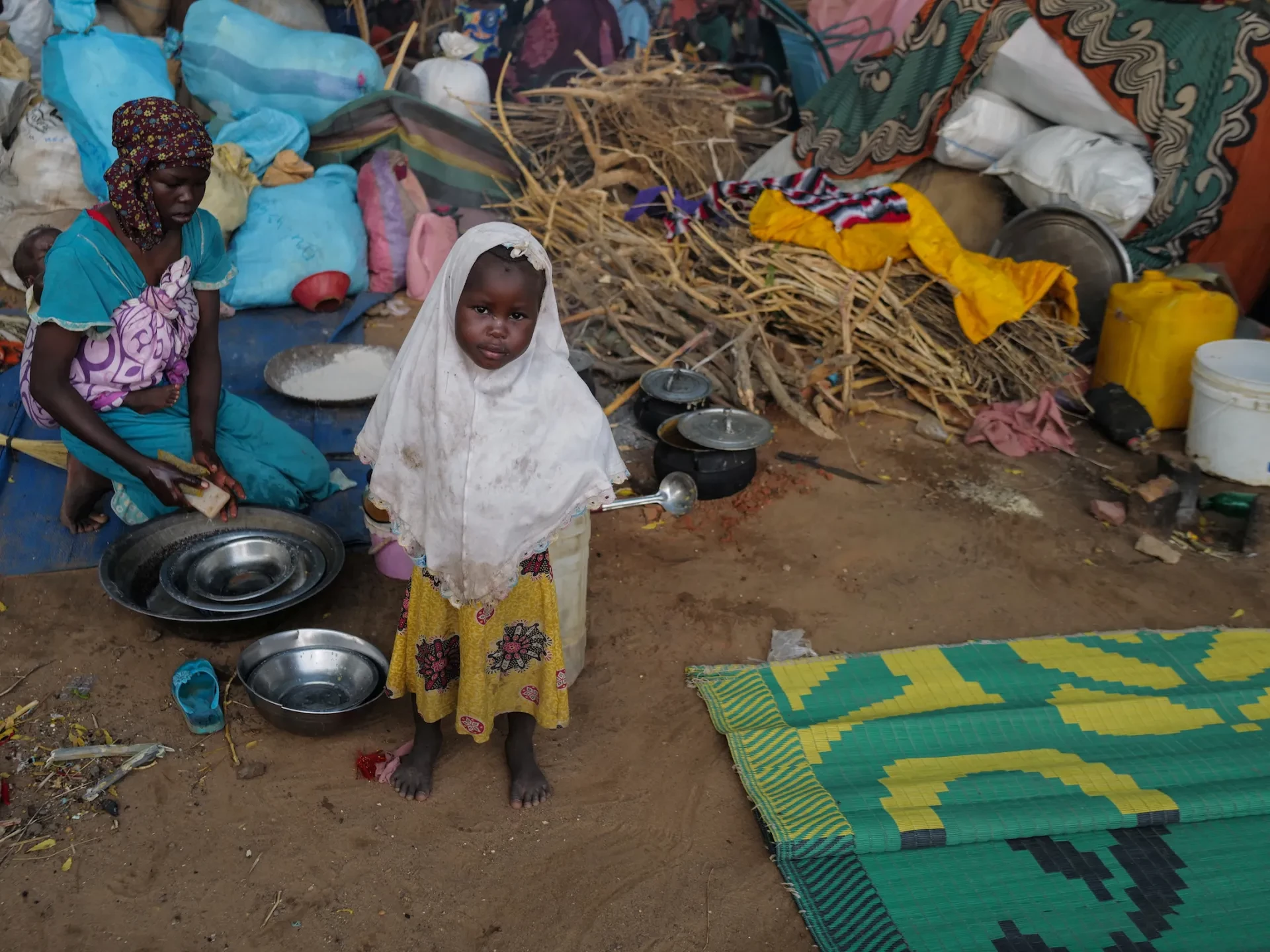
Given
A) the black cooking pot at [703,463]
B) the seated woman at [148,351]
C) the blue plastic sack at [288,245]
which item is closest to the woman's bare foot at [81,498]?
the seated woman at [148,351]

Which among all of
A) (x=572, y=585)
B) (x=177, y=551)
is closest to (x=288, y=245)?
(x=177, y=551)

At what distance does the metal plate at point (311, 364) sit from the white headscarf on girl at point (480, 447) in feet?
6.58

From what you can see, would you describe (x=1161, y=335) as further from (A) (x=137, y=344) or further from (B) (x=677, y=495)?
(A) (x=137, y=344)

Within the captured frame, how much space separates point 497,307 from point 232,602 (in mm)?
1358

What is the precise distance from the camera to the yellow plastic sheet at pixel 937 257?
4.44m

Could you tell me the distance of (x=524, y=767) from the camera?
2.36 meters

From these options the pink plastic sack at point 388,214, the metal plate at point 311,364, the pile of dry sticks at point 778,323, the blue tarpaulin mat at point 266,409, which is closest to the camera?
the blue tarpaulin mat at point 266,409

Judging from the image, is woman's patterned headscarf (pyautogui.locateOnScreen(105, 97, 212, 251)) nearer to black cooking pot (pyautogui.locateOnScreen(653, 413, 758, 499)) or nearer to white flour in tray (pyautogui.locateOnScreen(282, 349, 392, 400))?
white flour in tray (pyautogui.locateOnScreen(282, 349, 392, 400))

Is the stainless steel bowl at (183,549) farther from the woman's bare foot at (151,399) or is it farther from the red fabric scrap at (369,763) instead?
the red fabric scrap at (369,763)

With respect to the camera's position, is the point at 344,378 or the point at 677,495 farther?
the point at 344,378

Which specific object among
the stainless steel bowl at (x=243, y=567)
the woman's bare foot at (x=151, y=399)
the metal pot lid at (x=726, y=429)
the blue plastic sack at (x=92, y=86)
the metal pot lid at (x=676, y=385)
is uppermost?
the blue plastic sack at (x=92, y=86)

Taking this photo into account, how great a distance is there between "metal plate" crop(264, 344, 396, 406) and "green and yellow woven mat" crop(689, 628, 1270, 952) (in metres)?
2.00

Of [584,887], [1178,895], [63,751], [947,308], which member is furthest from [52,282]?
[947,308]

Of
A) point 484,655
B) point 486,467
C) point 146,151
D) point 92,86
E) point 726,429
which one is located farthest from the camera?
point 92,86
